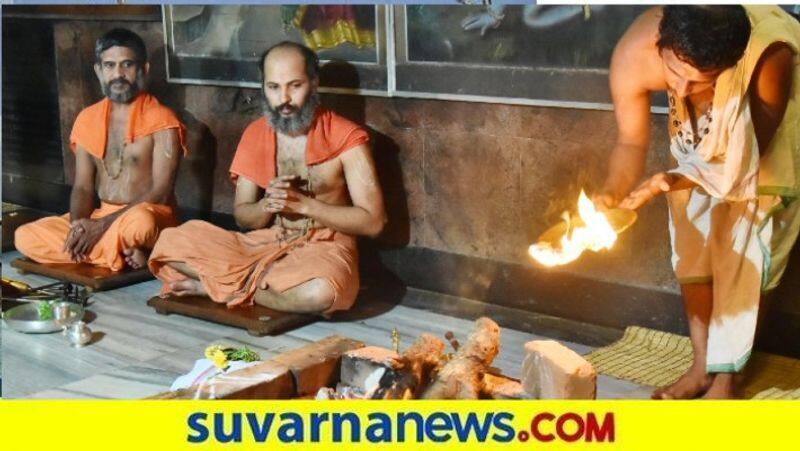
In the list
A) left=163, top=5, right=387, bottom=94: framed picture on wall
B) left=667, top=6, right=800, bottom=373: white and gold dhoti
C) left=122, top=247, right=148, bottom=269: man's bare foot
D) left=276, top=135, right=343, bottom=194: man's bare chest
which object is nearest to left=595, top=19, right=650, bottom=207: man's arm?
left=667, top=6, right=800, bottom=373: white and gold dhoti

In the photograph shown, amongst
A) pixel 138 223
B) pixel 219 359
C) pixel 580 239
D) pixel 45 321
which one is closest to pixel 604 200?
pixel 580 239

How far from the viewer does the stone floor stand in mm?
4742

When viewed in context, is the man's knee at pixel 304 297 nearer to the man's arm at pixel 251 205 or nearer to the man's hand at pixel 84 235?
the man's arm at pixel 251 205

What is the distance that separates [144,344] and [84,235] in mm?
680

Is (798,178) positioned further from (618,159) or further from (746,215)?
(618,159)

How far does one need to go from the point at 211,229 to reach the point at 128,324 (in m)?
0.59

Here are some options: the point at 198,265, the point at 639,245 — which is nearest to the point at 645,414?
the point at 639,245

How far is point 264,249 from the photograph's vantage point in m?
5.22

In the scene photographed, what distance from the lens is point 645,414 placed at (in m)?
4.48

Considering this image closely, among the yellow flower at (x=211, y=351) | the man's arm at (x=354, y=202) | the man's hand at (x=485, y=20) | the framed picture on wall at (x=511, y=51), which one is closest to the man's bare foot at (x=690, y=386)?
the framed picture on wall at (x=511, y=51)

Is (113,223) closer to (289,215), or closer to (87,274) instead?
(87,274)

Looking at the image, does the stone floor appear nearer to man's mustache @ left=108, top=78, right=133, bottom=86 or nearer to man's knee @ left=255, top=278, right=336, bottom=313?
man's knee @ left=255, top=278, right=336, bottom=313

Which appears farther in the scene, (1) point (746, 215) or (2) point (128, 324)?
(2) point (128, 324)

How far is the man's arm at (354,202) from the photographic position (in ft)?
16.4
